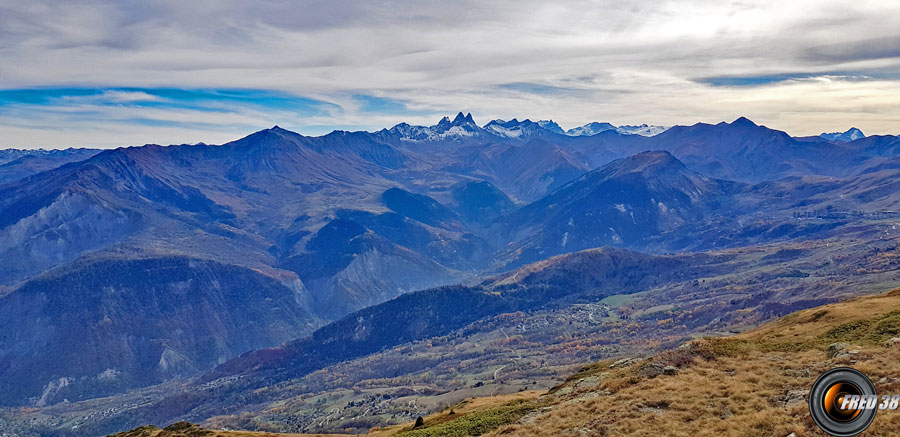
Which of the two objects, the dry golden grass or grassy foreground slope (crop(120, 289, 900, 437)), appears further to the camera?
grassy foreground slope (crop(120, 289, 900, 437))

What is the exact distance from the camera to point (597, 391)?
194 feet

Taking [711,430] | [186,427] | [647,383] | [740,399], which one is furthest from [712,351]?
[186,427]

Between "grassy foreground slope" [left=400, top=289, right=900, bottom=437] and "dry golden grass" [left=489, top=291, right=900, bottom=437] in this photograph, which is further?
"grassy foreground slope" [left=400, top=289, right=900, bottom=437]

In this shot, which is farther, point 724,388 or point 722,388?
point 722,388

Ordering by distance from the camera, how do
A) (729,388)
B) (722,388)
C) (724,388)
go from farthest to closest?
1. (722,388)
2. (724,388)
3. (729,388)

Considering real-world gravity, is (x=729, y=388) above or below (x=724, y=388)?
above

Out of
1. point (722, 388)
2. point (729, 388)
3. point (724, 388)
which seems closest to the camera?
point (729, 388)

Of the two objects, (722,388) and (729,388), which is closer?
(729,388)

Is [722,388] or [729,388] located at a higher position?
[729,388]

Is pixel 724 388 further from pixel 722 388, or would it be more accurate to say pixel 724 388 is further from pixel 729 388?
pixel 729 388

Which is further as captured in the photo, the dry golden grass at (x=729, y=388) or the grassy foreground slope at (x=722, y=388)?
the grassy foreground slope at (x=722, y=388)

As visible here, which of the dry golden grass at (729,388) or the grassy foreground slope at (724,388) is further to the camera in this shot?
the grassy foreground slope at (724,388)

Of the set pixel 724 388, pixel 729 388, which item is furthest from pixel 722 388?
pixel 729 388

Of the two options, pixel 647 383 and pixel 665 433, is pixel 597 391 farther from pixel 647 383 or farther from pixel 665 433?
pixel 665 433
